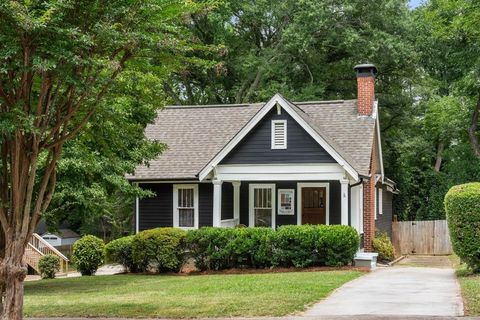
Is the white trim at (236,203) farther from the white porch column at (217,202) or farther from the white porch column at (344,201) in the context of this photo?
the white porch column at (344,201)

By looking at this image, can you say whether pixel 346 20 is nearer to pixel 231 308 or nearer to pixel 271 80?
pixel 271 80

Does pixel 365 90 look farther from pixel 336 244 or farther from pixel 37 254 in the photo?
pixel 37 254

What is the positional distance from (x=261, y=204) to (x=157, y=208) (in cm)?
422

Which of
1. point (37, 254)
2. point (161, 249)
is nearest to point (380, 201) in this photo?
point (161, 249)

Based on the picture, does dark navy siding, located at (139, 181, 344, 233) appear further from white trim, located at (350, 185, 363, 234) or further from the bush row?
the bush row

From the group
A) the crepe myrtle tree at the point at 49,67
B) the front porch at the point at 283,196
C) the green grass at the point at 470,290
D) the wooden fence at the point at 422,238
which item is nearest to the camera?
the crepe myrtle tree at the point at 49,67

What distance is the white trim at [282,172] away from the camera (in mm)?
25031

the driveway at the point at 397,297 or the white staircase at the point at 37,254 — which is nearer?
the driveway at the point at 397,297

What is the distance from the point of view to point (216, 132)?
30438 mm

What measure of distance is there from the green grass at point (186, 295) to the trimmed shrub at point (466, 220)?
3.07m

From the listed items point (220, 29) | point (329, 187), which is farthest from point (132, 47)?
point (220, 29)

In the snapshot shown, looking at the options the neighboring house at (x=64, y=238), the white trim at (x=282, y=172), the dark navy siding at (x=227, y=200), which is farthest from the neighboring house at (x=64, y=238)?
the white trim at (x=282, y=172)

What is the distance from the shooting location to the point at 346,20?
128 ft

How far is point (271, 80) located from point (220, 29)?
16.8 ft
